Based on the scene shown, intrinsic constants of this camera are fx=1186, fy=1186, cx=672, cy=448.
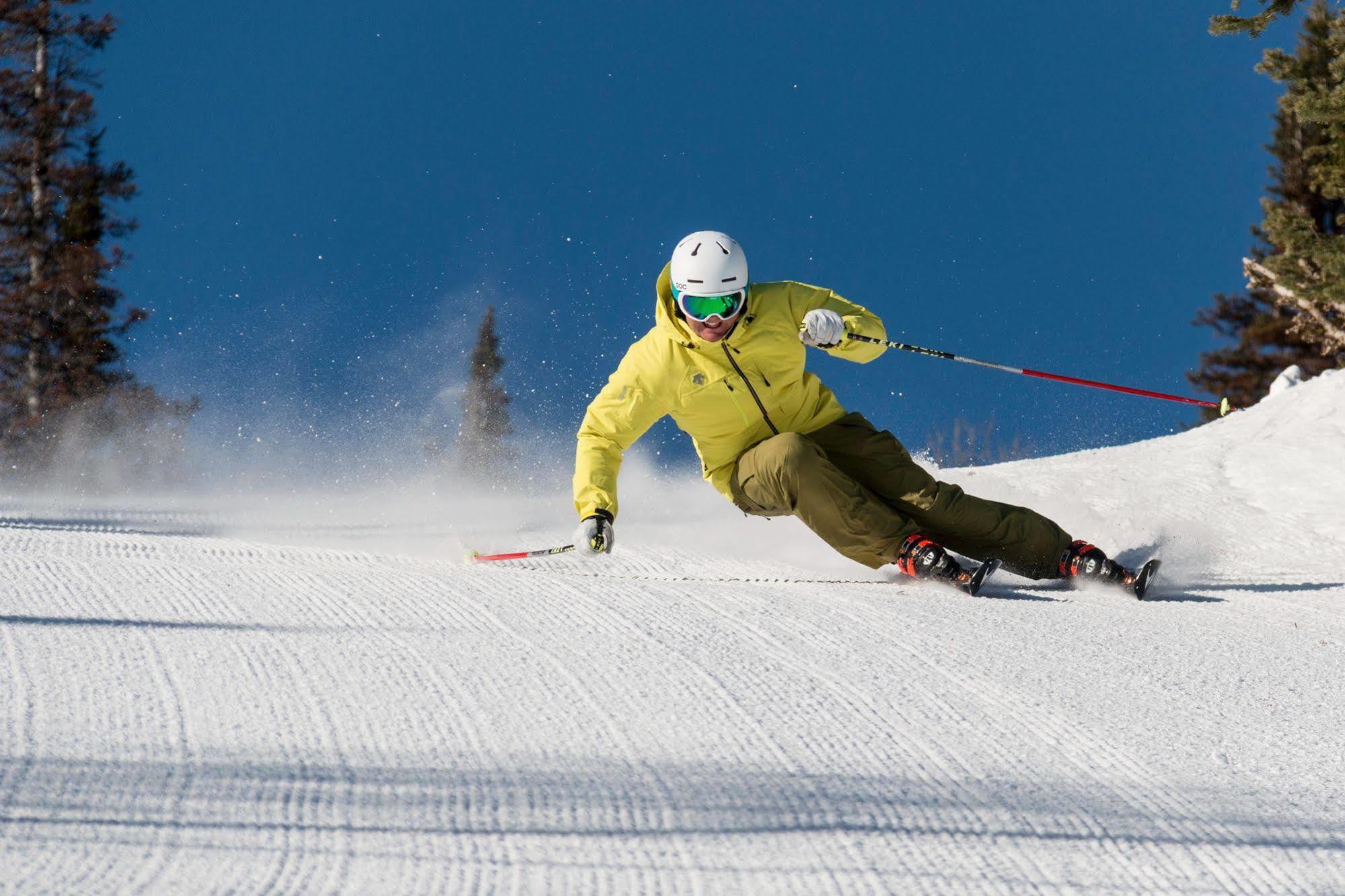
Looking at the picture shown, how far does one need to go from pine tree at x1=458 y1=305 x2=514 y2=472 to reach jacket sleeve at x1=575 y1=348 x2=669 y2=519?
74.2 feet

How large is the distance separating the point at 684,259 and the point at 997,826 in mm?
2775

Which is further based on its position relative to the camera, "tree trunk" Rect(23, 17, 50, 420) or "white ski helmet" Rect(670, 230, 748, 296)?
"tree trunk" Rect(23, 17, 50, 420)

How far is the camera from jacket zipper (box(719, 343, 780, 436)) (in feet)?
15.4

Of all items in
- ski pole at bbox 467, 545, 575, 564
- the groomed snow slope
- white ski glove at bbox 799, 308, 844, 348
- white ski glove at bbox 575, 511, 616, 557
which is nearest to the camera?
the groomed snow slope

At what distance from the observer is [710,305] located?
4.53 m

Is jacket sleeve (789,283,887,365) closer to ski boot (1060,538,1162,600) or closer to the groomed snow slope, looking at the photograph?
the groomed snow slope

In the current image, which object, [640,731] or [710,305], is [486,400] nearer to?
[710,305]

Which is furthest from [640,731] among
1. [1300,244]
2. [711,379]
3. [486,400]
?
[486,400]

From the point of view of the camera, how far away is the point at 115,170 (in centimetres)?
1936

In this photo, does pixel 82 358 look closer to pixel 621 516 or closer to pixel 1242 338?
pixel 621 516

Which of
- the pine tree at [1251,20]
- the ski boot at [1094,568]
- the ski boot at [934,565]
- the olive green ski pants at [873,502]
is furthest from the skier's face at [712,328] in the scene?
the pine tree at [1251,20]

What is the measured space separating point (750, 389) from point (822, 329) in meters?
0.39

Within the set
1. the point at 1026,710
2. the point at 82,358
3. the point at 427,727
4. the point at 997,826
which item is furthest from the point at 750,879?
the point at 82,358

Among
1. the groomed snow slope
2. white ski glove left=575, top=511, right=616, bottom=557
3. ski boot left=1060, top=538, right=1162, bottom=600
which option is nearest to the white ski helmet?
white ski glove left=575, top=511, right=616, bottom=557
